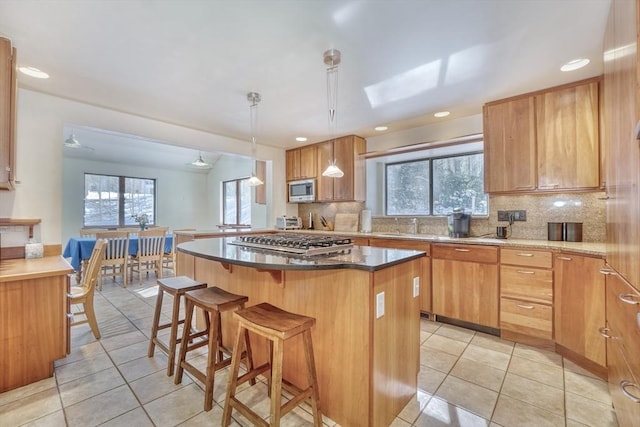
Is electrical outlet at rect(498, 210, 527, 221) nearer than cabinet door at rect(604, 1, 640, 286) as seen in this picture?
No

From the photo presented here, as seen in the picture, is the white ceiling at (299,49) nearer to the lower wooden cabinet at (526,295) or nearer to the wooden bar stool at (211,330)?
the lower wooden cabinet at (526,295)

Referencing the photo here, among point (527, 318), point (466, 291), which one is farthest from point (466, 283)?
point (527, 318)

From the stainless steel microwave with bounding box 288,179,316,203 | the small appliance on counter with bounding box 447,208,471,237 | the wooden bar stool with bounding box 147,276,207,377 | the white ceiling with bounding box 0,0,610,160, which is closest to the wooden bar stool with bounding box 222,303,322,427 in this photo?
the wooden bar stool with bounding box 147,276,207,377

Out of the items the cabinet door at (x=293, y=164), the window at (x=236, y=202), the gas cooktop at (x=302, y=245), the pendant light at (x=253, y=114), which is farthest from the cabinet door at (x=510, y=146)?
the window at (x=236, y=202)

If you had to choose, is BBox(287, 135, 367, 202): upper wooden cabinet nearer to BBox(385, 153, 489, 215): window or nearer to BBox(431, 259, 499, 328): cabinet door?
BBox(385, 153, 489, 215): window

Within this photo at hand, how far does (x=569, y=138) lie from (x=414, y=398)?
2.57m

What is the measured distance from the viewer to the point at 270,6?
1.59m

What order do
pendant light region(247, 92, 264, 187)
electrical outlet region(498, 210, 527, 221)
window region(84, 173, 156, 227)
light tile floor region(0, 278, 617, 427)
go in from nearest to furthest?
light tile floor region(0, 278, 617, 427) < pendant light region(247, 92, 264, 187) < electrical outlet region(498, 210, 527, 221) < window region(84, 173, 156, 227)

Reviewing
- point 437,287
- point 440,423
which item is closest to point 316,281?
point 440,423

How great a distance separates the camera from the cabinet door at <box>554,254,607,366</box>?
80.2 inches

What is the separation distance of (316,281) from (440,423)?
1056 mm

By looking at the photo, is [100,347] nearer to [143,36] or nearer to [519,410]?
[143,36]

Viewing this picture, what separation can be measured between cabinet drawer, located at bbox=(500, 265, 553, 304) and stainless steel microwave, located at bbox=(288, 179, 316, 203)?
2.85 metres

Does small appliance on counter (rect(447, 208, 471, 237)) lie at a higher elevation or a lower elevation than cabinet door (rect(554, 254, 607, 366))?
higher
